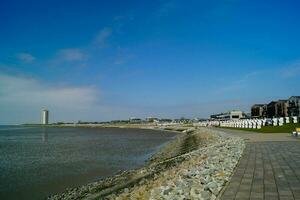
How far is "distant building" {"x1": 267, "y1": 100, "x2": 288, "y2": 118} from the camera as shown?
5546 inches

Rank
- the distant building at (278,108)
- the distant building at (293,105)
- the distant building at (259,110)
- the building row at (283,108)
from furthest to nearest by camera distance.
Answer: the distant building at (259,110), the distant building at (278,108), the building row at (283,108), the distant building at (293,105)

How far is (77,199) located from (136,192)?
11.3ft

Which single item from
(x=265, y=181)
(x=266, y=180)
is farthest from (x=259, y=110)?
(x=265, y=181)

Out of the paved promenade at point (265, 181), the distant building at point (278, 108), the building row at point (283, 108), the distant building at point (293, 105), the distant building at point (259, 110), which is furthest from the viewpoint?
the distant building at point (259, 110)

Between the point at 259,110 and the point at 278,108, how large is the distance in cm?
2957

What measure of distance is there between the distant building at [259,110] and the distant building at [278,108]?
5.68m

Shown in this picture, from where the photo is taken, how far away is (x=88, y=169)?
23594 millimetres

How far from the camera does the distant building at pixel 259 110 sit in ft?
560

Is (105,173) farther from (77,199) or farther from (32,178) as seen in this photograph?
(77,199)

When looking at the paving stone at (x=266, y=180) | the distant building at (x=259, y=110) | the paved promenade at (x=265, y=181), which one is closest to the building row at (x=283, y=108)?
the distant building at (x=259, y=110)

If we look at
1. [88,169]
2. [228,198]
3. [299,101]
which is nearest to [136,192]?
[228,198]

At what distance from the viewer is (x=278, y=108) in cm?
14950

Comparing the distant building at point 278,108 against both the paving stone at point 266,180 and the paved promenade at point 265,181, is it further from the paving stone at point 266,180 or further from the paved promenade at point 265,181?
the paved promenade at point 265,181

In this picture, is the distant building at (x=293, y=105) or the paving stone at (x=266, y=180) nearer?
the paving stone at (x=266, y=180)
